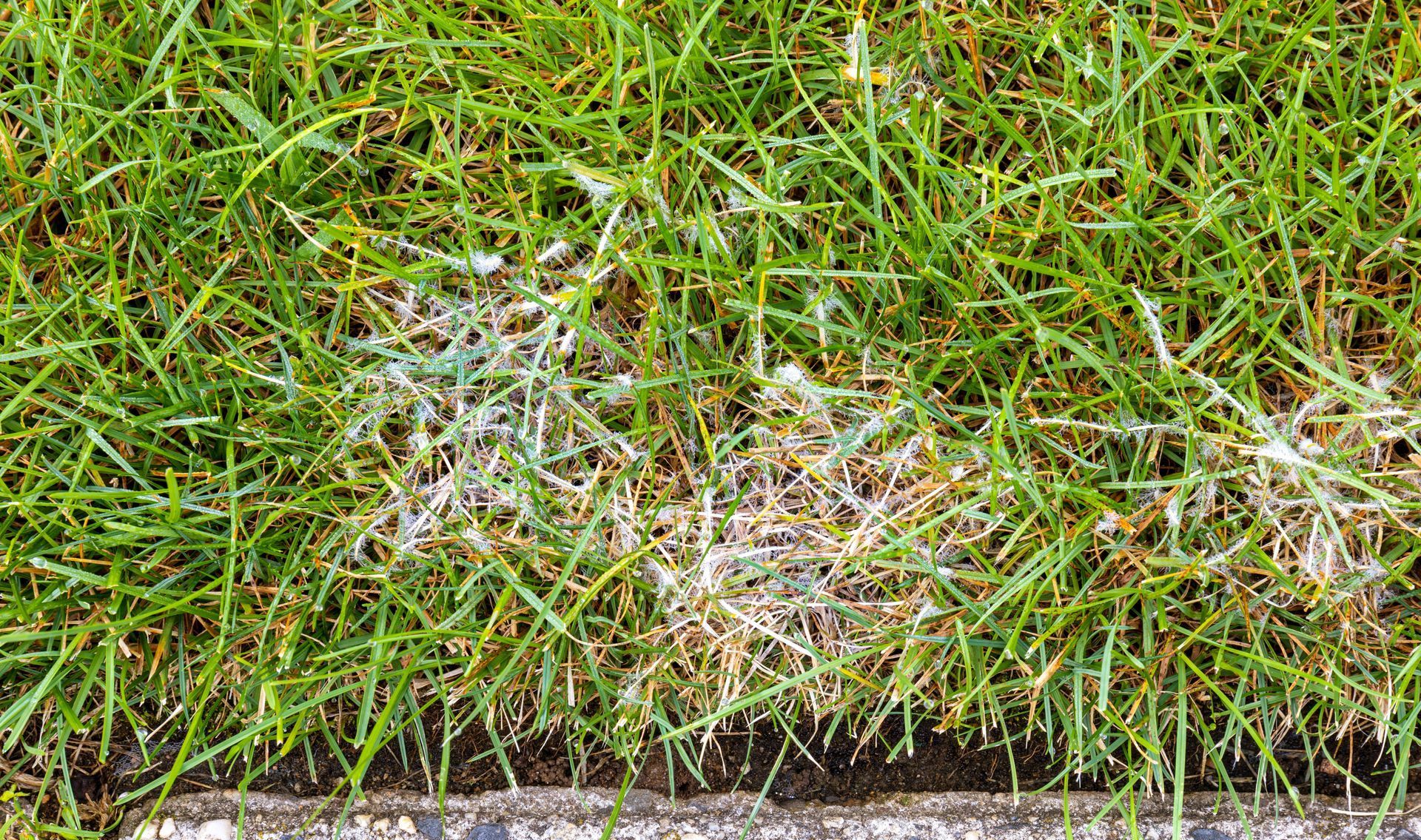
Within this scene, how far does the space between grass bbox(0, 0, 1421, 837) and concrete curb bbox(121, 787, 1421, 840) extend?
8 centimetres

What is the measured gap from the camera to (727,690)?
169 cm

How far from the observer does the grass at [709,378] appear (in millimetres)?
1638

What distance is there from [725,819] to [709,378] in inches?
30.9

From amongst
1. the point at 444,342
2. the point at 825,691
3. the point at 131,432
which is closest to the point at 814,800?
the point at 825,691

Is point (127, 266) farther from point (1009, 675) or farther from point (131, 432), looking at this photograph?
point (1009, 675)

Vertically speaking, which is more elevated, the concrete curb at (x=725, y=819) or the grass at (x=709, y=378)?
the grass at (x=709, y=378)

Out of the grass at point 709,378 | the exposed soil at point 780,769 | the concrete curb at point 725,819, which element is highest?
the grass at point 709,378

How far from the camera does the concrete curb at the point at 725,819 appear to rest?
1693 millimetres

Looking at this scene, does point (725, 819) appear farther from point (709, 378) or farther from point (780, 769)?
point (709, 378)

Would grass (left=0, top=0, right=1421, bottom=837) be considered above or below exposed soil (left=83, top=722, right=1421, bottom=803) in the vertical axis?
above

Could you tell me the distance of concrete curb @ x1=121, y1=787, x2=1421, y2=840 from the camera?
169cm

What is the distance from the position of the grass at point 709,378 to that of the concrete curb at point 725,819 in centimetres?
8

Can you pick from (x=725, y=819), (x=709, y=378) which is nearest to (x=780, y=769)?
(x=725, y=819)

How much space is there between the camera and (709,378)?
5.64ft
